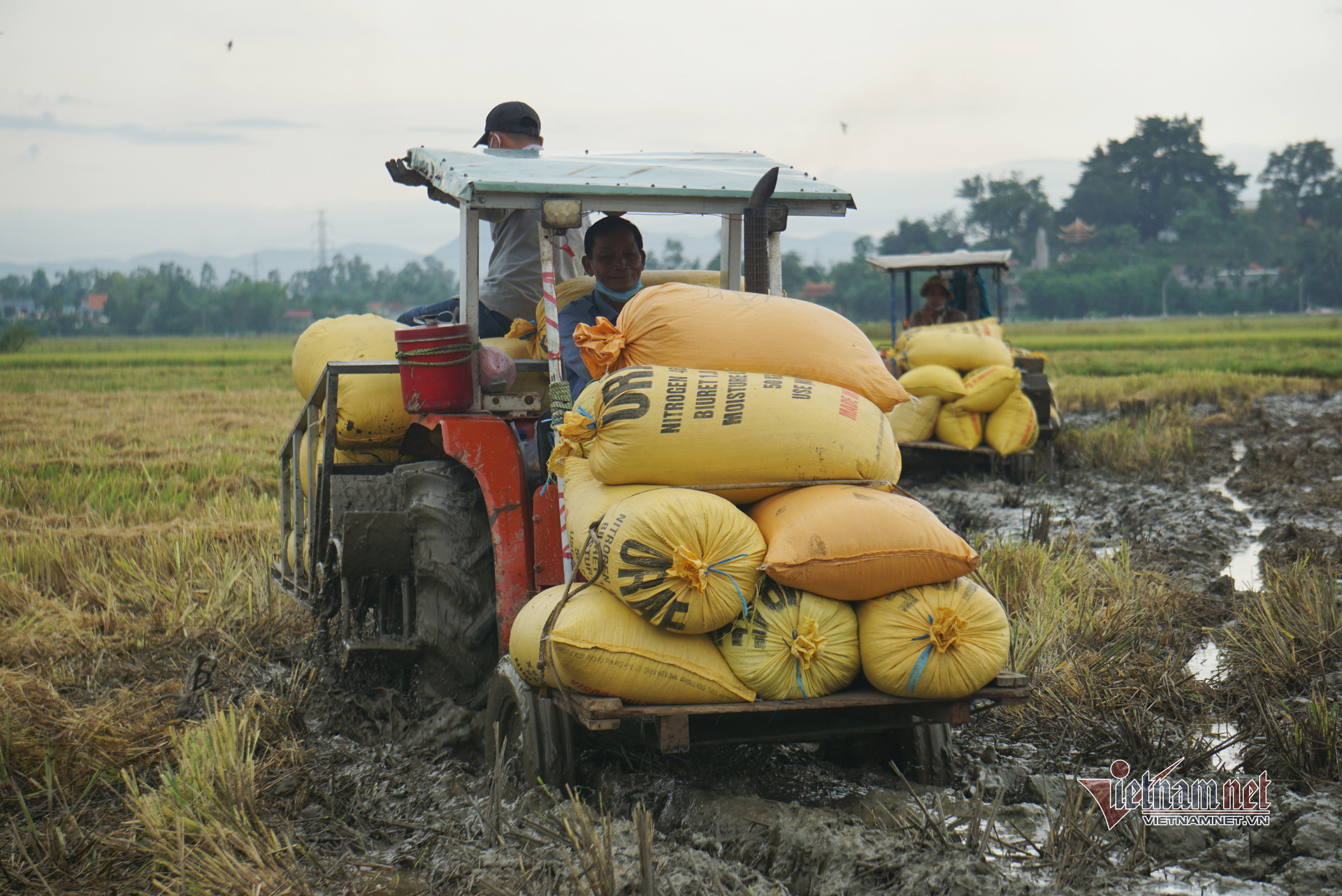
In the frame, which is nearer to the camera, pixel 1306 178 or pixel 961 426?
pixel 961 426

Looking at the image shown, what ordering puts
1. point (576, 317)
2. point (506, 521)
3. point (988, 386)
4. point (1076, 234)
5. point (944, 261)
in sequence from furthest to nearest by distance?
point (1076, 234) < point (944, 261) < point (988, 386) < point (576, 317) < point (506, 521)

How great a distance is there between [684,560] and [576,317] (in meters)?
1.57

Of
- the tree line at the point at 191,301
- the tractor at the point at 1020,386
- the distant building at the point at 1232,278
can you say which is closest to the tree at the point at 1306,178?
the distant building at the point at 1232,278

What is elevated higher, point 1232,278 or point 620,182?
point 1232,278

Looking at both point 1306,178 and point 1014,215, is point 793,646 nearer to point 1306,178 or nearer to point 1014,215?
point 1014,215

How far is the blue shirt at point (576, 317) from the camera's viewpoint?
3.79 metres

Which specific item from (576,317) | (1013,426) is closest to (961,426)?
(1013,426)

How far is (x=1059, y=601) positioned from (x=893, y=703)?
260 centimetres

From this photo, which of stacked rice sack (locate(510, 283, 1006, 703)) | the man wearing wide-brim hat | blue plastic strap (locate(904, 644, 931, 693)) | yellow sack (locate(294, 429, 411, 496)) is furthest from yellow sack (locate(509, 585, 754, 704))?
the man wearing wide-brim hat

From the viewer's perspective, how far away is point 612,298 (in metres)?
4.04

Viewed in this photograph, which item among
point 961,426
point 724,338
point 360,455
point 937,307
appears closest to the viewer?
point 724,338

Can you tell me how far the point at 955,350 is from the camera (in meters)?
10.2

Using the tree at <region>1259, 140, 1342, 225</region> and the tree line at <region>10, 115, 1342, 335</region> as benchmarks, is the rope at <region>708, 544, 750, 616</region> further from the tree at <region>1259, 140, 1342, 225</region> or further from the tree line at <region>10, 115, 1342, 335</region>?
the tree at <region>1259, 140, 1342, 225</region>

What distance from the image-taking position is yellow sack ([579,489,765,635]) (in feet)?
8.93
